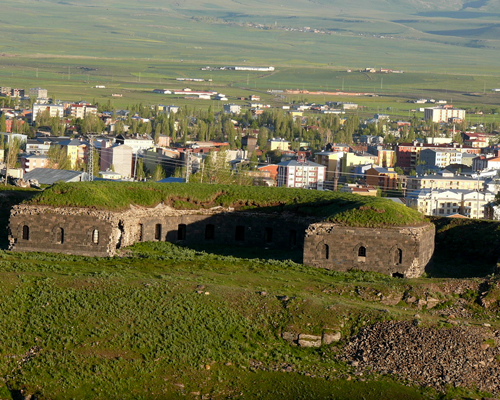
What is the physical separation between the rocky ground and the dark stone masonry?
627 cm

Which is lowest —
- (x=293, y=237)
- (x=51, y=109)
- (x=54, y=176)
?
(x=54, y=176)

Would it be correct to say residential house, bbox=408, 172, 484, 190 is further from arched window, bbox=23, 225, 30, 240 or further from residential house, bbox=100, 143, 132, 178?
arched window, bbox=23, 225, 30, 240

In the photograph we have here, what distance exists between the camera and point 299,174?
81.4 meters

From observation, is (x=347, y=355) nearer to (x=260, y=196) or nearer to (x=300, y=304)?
(x=300, y=304)

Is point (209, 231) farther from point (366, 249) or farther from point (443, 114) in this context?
point (443, 114)

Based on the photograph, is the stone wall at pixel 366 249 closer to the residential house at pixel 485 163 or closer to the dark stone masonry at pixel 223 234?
the dark stone masonry at pixel 223 234

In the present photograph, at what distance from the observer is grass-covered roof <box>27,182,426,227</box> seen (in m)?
27.2

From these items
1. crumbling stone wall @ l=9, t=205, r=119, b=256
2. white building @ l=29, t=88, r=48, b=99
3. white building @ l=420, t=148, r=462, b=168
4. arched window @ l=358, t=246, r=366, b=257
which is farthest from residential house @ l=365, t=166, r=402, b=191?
white building @ l=29, t=88, r=48, b=99

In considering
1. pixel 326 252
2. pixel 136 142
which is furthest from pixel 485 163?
pixel 326 252

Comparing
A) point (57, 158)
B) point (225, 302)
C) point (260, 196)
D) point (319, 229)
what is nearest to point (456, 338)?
point (225, 302)

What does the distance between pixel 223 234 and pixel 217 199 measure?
1224 millimetres

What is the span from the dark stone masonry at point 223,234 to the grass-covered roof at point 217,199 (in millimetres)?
295

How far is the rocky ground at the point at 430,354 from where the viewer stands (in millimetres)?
17828

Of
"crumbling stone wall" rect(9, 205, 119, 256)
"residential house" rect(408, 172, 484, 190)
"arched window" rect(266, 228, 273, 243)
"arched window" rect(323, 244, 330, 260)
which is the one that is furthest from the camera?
"residential house" rect(408, 172, 484, 190)
